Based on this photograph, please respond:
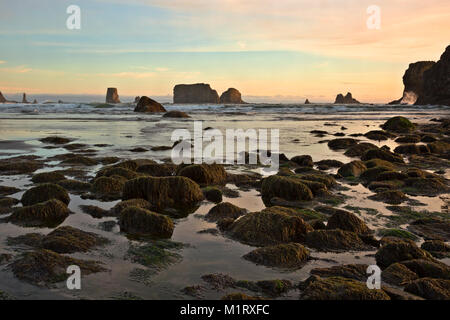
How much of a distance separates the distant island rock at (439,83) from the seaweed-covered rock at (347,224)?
111m

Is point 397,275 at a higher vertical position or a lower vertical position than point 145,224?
lower

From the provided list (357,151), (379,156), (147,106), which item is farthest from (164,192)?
(147,106)

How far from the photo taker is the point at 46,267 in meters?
4.73

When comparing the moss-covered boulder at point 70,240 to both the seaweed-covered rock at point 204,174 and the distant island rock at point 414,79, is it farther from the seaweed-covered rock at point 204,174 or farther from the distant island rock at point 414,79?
the distant island rock at point 414,79

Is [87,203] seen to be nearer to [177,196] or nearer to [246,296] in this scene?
[177,196]

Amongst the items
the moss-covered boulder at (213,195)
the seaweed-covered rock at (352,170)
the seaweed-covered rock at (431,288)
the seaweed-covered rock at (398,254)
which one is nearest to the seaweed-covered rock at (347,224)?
the seaweed-covered rock at (398,254)

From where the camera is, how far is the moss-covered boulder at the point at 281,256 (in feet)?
16.9

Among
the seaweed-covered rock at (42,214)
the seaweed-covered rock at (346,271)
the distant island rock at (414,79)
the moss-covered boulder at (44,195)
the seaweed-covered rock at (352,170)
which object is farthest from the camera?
the distant island rock at (414,79)

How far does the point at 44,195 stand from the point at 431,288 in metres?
6.83

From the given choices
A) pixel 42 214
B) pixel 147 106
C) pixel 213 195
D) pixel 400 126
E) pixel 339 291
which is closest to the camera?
pixel 339 291

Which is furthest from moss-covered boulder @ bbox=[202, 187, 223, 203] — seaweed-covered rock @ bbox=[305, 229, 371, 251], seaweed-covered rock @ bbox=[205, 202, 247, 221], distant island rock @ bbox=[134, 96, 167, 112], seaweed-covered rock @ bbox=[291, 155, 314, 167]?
distant island rock @ bbox=[134, 96, 167, 112]

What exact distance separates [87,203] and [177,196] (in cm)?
183

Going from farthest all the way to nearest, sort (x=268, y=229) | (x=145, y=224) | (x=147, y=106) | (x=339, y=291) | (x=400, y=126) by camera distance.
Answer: (x=147, y=106), (x=400, y=126), (x=145, y=224), (x=268, y=229), (x=339, y=291)

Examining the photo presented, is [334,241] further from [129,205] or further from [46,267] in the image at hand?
[46,267]
